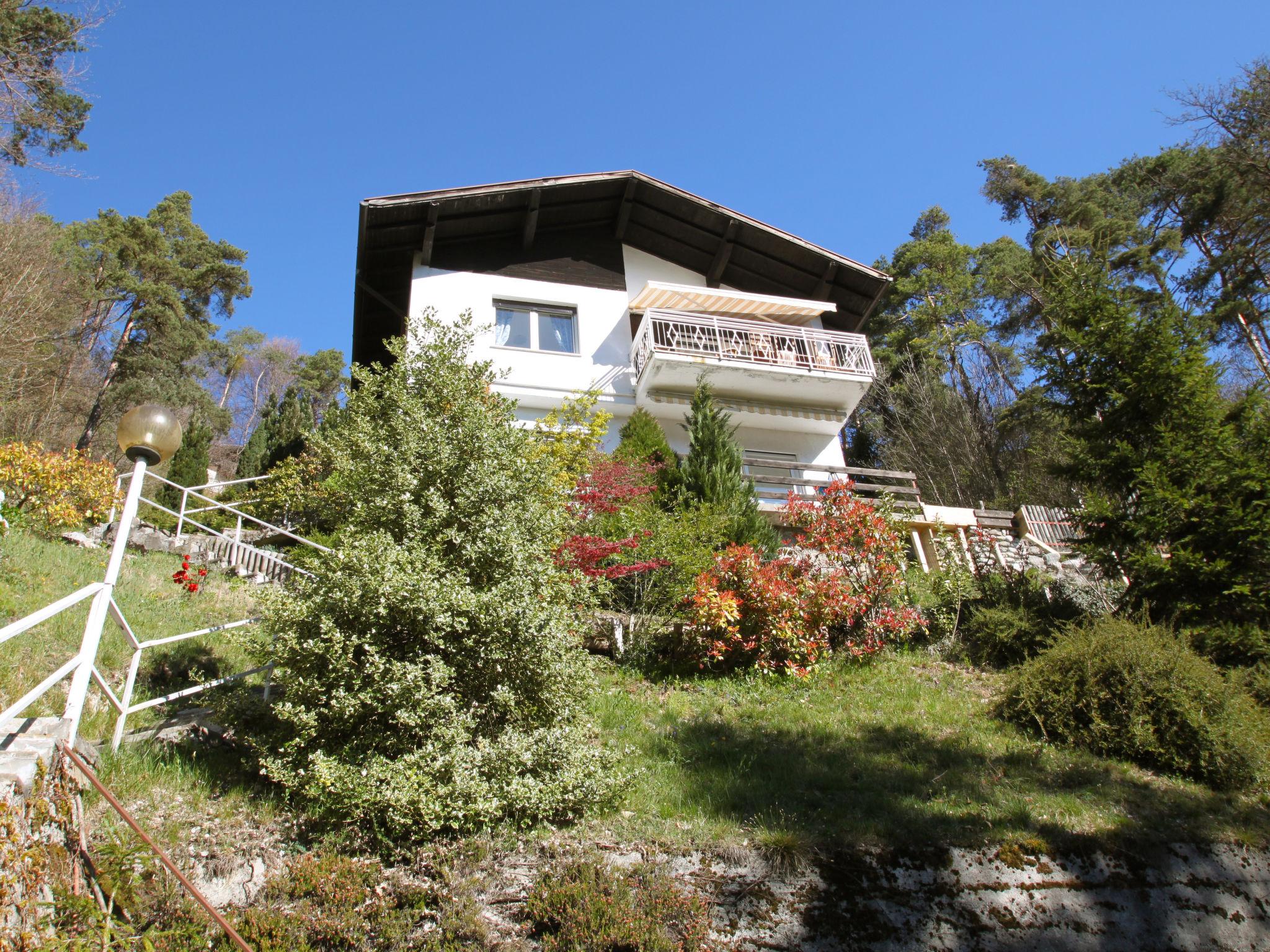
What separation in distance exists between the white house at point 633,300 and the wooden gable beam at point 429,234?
0.13 ft

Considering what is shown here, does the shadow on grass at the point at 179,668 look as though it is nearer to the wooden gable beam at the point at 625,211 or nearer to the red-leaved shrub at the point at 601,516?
the red-leaved shrub at the point at 601,516

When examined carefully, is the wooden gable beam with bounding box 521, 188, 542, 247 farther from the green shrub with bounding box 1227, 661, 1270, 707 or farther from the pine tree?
the green shrub with bounding box 1227, 661, 1270, 707

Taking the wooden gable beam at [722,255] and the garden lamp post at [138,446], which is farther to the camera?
the wooden gable beam at [722,255]

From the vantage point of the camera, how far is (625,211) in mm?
19344

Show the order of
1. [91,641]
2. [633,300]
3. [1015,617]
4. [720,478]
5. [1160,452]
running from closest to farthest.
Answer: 1. [91,641]
2. [1160,452]
3. [1015,617]
4. [720,478]
5. [633,300]

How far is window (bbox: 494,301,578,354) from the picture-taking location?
17484mm

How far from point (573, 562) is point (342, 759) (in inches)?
176

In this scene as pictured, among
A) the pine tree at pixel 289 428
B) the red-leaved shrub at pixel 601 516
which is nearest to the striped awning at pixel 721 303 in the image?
the red-leaved shrub at pixel 601 516

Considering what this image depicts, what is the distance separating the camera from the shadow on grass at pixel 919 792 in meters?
5.56

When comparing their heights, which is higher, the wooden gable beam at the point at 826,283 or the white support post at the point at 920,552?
the wooden gable beam at the point at 826,283

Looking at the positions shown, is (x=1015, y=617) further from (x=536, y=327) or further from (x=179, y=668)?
(x=536, y=327)

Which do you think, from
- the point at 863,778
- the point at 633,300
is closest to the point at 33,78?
the point at 633,300

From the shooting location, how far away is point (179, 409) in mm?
29609

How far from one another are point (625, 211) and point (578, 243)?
1.53 m
